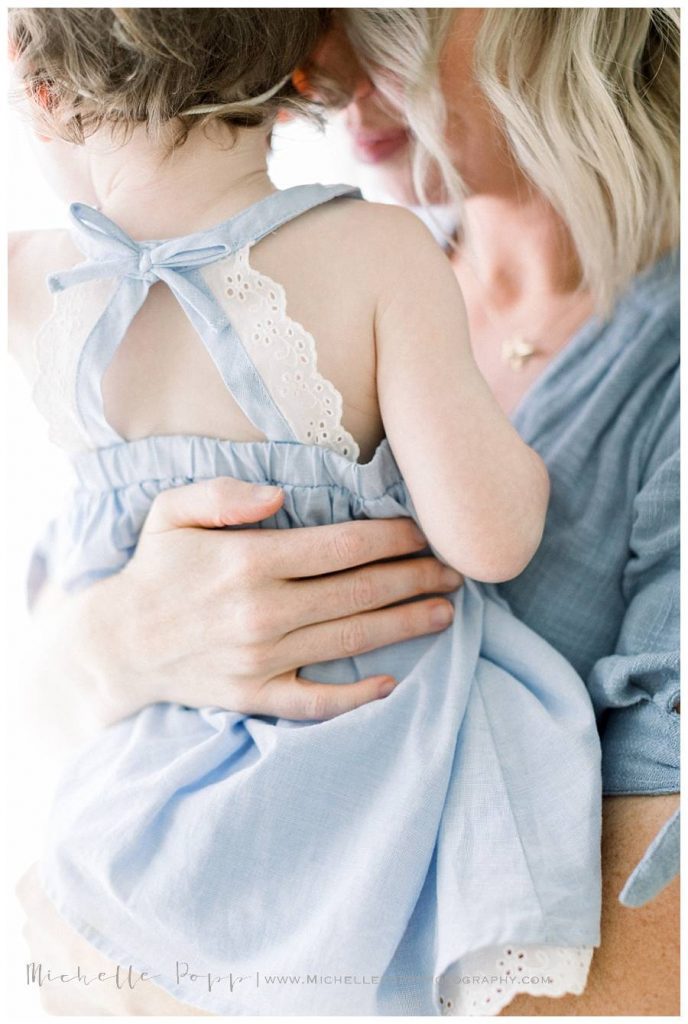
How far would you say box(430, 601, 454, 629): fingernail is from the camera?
0.98 m

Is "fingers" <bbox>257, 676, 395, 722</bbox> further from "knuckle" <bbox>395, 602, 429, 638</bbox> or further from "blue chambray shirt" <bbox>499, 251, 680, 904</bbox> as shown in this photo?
"blue chambray shirt" <bbox>499, 251, 680, 904</bbox>

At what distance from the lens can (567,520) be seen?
42.1 inches

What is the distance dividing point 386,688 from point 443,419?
0.28 meters

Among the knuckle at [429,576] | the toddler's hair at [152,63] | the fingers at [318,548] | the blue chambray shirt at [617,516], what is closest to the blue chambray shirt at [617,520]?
the blue chambray shirt at [617,516]

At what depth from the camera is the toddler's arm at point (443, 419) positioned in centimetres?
89

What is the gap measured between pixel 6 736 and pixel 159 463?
376 mm

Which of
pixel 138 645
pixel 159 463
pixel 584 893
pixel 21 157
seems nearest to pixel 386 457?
pixel 159 463

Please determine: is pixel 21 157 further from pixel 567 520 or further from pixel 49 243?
pixel 567 520

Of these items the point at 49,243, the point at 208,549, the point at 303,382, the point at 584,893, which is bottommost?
the point at 584,893

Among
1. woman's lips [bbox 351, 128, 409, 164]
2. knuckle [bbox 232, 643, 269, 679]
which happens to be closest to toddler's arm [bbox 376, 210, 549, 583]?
knuckle [bbox 232, 643, 269, 679]

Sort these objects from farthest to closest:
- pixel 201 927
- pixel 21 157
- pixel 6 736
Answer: pixel 21 157, pixel 6 736, pixel 201 927

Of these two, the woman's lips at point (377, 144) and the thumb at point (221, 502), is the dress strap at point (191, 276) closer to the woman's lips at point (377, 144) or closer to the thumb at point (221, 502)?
the thumb at point (221, 502)

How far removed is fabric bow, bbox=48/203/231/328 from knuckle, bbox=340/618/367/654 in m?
→ 0.33

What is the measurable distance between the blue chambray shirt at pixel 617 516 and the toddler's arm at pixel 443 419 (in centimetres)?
15
